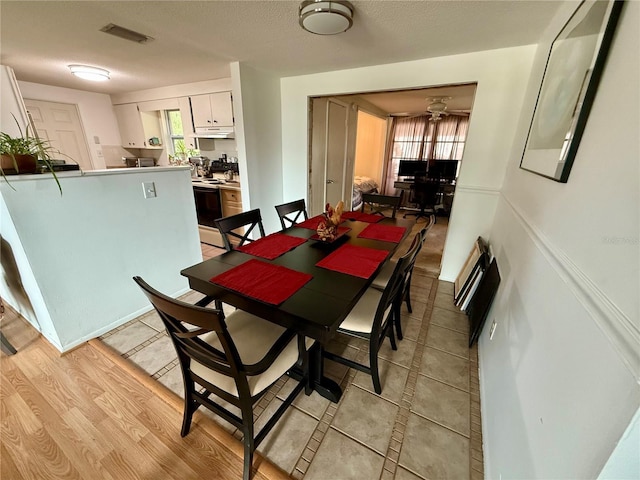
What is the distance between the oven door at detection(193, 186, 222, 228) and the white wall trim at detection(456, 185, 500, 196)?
332 cm

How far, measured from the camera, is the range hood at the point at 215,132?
12.3ft

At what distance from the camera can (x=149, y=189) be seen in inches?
81.3

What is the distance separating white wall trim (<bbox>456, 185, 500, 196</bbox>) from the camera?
2454 mm

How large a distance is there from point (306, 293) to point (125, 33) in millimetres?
2691

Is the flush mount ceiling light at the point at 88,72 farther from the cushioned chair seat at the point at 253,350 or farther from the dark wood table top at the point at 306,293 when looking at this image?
the cushioned chair seat at the point at 253,350

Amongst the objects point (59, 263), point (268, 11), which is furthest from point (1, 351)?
point (268, 11)

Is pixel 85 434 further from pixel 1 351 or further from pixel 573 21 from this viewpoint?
pixel 573 21

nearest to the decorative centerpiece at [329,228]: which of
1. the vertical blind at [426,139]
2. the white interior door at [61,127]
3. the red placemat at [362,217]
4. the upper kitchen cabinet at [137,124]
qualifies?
the red placemat at [362,217]

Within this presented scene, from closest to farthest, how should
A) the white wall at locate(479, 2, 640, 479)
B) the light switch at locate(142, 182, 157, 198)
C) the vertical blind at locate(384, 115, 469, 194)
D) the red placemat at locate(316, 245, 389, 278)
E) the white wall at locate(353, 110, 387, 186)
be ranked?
the white wall at locate(479, 2, 640, 479)
the red placemat at locate(316, 245, 389, 278)
the light switch at locate(142, 182, 157, 198)
the vertical blind at locate(384, 115, 469, 194)
the white wall at locate(353, 110, 387, 186)

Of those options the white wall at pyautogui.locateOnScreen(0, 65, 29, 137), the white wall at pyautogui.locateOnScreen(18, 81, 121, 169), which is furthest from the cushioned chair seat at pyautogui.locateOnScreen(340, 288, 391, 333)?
the white wall at pyautogui.locateOnScreen(18, 81, 121, 169)

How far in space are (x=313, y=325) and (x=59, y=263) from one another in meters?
1.81

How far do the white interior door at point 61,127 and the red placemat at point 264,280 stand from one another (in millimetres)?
4357

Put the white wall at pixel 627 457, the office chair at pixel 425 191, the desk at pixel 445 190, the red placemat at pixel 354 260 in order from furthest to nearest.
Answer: the desk at pixel 445 190, the office chair at pixel 425 191, the red placemat at pixel 354 260, the white wall at pixel 627 457

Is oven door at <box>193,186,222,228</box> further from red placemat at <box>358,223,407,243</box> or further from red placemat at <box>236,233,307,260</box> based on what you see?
red placemat at <box>358,223,407,243</box>
